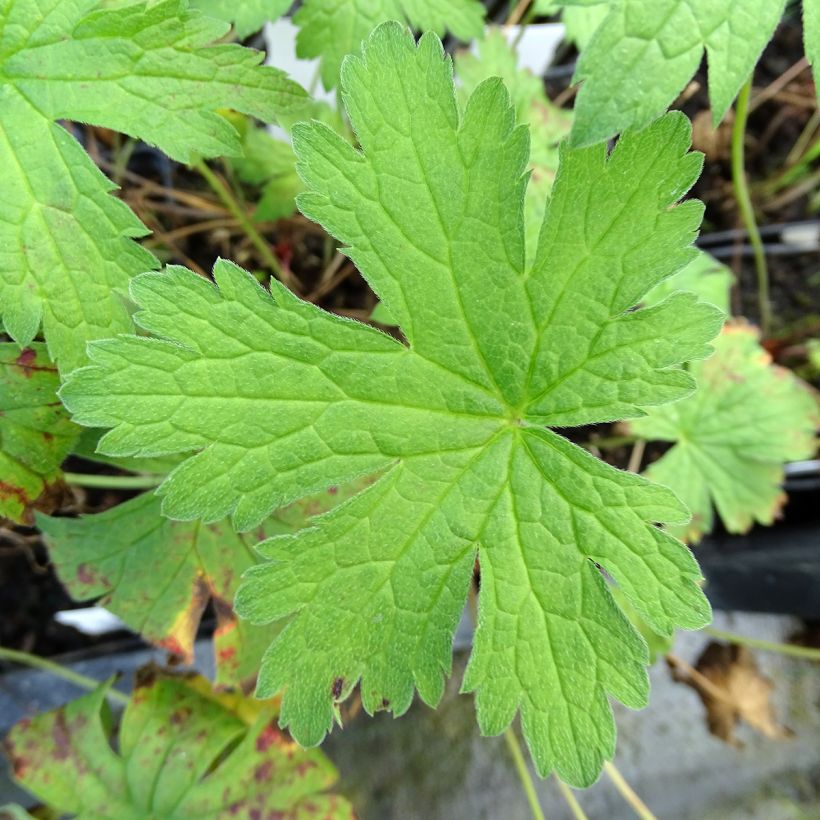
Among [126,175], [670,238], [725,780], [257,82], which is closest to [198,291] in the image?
[257,82]

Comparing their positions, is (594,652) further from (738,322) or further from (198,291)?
(738,322)

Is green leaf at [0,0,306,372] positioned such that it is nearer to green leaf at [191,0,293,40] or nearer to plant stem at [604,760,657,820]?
green leaf at [191,0,293,40]

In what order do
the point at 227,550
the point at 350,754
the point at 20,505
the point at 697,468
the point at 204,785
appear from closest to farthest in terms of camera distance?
the point at 20,505
the point at 227,550
the point at 204,785
the point at 697,468
the point at 350,754

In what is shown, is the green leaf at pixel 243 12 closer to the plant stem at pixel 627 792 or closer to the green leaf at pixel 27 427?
the green leaf at pixel 27 427

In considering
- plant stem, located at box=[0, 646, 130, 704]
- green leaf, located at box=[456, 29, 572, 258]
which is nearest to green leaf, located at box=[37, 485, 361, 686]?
plant stem, located at box=[0, 646, 130, 704]

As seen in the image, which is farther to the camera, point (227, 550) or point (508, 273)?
point (227, 550)

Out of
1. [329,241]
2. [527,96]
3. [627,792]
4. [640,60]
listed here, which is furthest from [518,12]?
[627,792]

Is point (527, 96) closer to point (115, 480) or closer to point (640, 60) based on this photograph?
point (640, 60)

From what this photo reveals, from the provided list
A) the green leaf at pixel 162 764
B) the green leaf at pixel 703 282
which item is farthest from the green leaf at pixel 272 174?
the green leaf at pixel 162 764
